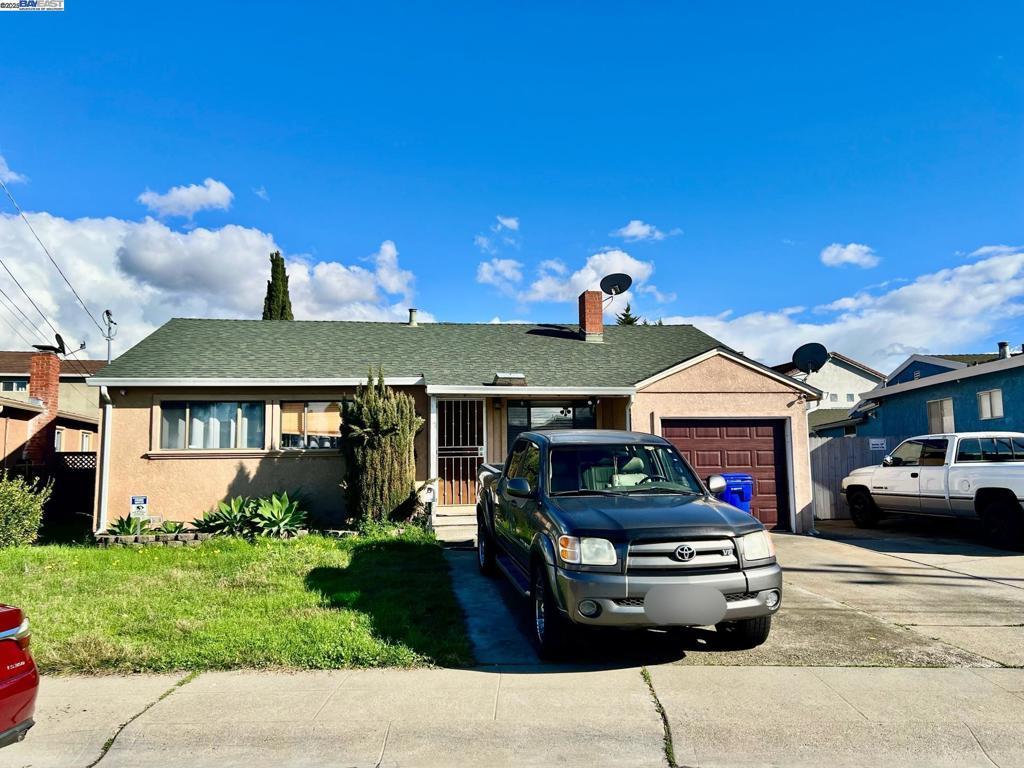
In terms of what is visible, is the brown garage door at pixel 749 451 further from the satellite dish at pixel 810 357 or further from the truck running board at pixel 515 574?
the truck running board at pixel 515 574

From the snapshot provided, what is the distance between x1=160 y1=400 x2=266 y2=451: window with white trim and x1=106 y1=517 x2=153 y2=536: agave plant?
1.48 metres

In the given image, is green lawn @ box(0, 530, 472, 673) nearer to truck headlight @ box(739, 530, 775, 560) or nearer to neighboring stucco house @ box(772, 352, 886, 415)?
truck headlight @ box(739, 530, 775, 560)

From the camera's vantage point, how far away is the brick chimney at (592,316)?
16.2m

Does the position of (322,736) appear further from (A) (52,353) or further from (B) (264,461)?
(A) (52,353)

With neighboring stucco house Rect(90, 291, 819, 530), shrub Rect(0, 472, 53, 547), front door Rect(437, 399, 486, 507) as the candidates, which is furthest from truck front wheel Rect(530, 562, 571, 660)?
shrub Rect(0, 472, 53, 547)

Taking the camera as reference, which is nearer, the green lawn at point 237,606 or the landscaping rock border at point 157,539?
the green lawn at point 237,606

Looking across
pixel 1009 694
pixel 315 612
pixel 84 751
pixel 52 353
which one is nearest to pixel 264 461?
pixel 315 612

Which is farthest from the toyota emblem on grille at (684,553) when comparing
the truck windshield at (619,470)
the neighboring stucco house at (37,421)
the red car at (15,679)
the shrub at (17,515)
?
the neighboring stucco house at (37,421)

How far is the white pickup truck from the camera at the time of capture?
1023cm

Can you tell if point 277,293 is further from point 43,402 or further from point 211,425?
point 211,425

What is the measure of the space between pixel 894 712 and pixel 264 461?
10.9 m

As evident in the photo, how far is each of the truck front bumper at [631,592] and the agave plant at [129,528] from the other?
9.47 metres

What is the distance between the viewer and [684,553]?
15.4ft

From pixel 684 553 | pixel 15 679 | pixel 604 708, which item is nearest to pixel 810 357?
pixel 684 553
